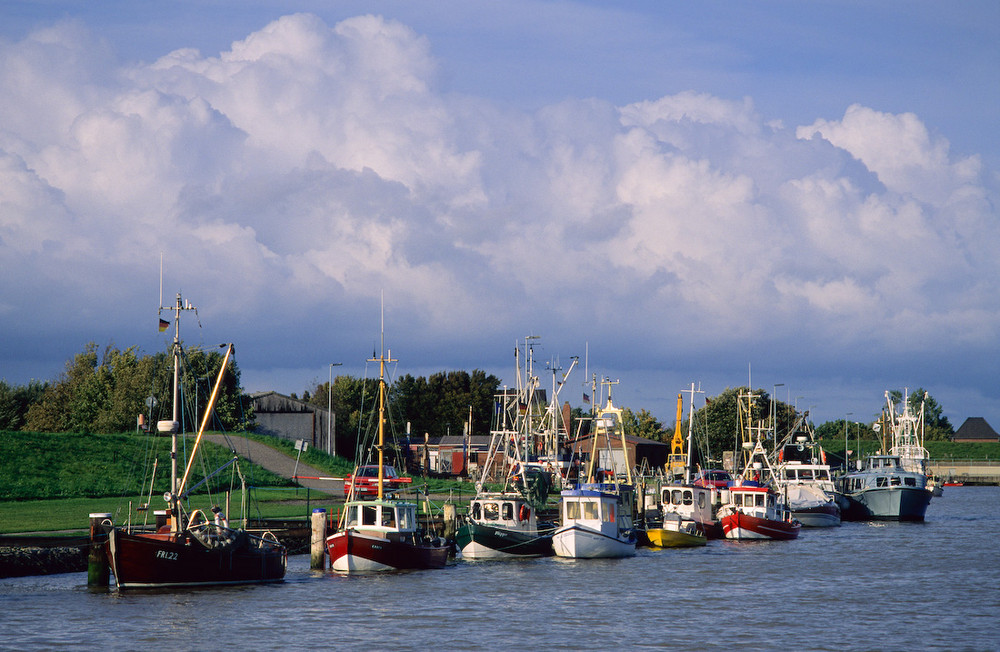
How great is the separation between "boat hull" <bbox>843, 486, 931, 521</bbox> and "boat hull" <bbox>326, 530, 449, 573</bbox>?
53098 mm

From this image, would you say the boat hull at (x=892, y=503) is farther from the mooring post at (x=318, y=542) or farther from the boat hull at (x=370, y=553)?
the mooring post at (x=318, y=542)

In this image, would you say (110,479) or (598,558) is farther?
(110,479)

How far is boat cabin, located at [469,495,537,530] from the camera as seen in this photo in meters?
57.0

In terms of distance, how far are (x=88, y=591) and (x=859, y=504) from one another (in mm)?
67866

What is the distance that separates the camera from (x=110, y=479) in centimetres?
7425

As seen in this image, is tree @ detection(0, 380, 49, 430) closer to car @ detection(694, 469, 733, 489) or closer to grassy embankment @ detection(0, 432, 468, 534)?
grassy embankment @ detection(0, 432, 468, 534)

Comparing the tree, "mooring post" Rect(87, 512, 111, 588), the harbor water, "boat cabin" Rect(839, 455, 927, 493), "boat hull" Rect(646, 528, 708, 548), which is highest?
the tree

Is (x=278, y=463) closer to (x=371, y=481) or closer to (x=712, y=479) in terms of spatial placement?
(x=371, y=481)

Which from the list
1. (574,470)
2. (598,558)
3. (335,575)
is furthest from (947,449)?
(335,575)

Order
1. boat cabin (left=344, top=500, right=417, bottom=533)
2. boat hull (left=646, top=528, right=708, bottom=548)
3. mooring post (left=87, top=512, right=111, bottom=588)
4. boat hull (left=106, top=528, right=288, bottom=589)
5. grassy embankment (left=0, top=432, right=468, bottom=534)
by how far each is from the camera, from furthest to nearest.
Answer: boat hull (left=646, top=528, right=708, bottom=548), grassy embankment (left=0, top=432, right=468, bottom=534), boat cabin (left=344, top=500, right=417, bottom=533), mooring post (left=87, top=512, right=111, bottom=588), boat hull (left=106, top=528, right=288, bottom=589)

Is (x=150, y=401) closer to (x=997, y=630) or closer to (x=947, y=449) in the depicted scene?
(x=997, y=630)

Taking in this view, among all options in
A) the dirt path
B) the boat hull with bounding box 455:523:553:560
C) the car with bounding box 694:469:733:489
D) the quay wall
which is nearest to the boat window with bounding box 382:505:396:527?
the boat hull with bounding box 455:523:553:560

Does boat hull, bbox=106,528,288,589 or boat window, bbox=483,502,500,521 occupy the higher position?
boat window, bbox=483,502,500,521

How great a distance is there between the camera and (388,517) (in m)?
49.9
